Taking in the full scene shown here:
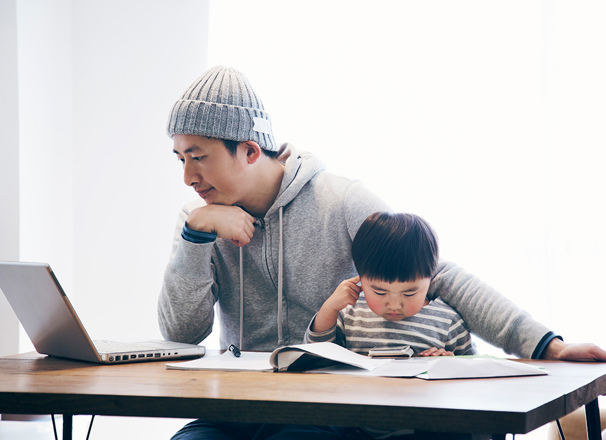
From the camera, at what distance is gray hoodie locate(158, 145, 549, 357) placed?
1432mm

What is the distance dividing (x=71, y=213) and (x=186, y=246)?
1.62 meters

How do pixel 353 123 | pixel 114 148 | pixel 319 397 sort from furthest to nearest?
pixel 114 148, pixel 353 123, pixel 319 397

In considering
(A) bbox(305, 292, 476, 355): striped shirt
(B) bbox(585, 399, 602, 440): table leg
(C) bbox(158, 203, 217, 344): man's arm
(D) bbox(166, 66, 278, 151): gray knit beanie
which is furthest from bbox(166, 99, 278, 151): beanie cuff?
(B) bbox(585, 399, 602, 440): table leg

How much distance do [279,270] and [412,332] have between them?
0.39 meters

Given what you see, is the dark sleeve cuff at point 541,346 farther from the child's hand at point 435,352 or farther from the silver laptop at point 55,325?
the silver laptop at point 55,325

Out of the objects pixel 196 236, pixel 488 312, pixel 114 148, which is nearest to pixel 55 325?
pixel 196 236

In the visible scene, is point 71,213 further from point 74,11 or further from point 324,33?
point 324,33

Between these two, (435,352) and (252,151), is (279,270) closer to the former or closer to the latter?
(252,151)

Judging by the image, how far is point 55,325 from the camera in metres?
1.16

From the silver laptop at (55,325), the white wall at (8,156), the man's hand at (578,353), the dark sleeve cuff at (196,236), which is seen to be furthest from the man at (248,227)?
the white wall at (8,156)

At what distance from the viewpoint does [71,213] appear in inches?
110

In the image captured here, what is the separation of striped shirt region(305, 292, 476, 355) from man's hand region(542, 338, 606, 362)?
0.18 meters

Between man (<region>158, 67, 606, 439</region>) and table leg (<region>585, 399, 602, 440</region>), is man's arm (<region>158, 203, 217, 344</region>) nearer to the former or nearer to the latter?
man (<region>158, 67, 606, 439</region>)

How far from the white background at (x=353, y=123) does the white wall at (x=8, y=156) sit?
0.9 inches
